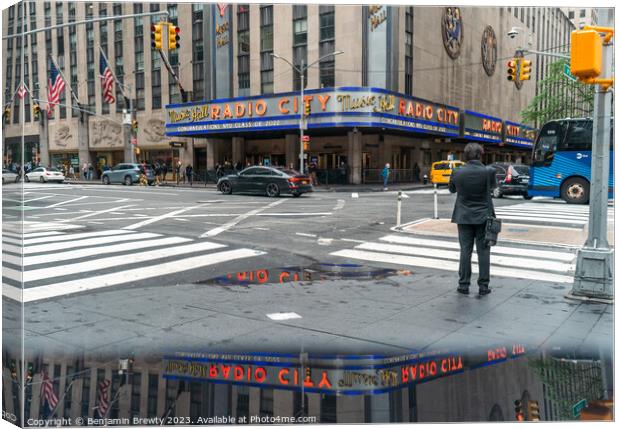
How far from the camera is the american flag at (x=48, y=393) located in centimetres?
414

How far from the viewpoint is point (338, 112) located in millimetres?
34875

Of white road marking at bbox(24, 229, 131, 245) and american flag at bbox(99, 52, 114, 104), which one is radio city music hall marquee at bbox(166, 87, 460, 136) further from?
white road marking at bbox(24, 229, 131, 245)

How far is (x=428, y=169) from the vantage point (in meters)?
40.5

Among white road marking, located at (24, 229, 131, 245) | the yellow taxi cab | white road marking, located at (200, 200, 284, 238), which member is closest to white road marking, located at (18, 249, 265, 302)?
white road marking, located at (200, 200, 284, 238)

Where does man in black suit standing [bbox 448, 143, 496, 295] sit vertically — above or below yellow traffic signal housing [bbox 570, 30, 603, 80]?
below

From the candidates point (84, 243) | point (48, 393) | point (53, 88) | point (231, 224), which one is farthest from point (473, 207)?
point (231, 224)

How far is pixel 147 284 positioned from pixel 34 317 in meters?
1.82

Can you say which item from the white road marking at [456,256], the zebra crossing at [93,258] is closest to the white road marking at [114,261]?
the zebra crossing at [93,258]

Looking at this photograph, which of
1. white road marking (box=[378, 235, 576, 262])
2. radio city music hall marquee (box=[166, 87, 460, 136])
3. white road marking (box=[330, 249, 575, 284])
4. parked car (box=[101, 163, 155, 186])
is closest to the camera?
white road marking (box=[330, 249, 575, 284])

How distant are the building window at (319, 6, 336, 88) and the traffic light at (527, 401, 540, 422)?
1285 inches

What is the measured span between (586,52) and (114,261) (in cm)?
758

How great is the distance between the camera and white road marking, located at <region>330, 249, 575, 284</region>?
836 cm

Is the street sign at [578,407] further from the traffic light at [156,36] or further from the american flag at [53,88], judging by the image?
the traffic light at [156,36]

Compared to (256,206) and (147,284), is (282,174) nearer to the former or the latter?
(256,206)
